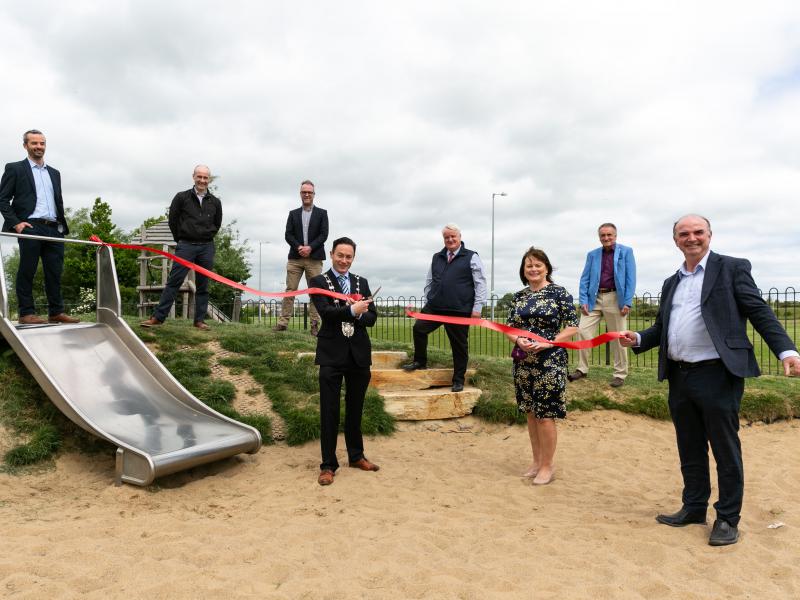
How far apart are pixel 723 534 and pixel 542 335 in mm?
1923

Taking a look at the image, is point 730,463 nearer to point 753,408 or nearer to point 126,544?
point 126,544

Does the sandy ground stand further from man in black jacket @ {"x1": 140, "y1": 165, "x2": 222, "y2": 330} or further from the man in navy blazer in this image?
man in black jacket @ {"x1": 140, "y1": 165, "x2": 222, "y2": 330}

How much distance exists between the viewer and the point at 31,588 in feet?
10.4

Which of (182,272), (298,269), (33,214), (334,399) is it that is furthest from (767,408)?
(33,214)

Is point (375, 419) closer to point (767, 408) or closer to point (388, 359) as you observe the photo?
point (388, 359)

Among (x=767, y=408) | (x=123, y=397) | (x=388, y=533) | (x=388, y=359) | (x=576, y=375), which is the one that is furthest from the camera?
(x=388, y=359)

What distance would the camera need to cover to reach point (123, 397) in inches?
232

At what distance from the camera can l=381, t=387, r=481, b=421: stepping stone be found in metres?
7.39

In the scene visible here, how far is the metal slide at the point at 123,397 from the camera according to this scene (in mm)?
5094

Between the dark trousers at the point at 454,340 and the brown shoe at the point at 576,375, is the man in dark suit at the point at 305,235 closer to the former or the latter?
the dark trousers at the point at 454,340

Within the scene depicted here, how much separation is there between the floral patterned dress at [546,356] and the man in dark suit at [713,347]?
0.94 m

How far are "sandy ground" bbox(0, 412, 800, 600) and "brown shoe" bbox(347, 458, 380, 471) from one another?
0.11 metres

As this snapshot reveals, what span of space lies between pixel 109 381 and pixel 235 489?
6.24 feet

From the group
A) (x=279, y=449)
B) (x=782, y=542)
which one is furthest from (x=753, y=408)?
(x=279, y=449)
